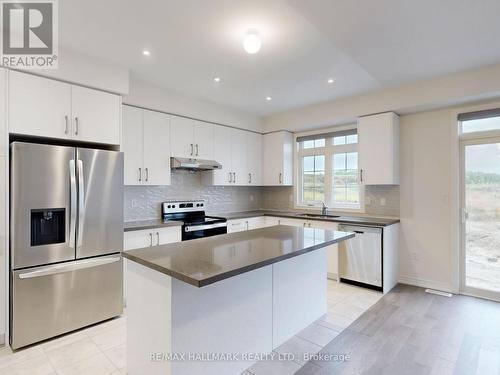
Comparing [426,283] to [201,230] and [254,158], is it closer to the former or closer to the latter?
[201,230]

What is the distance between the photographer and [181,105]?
392cm

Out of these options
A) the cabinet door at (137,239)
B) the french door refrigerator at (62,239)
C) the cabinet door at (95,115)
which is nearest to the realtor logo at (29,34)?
the cabinet door at (95,115)

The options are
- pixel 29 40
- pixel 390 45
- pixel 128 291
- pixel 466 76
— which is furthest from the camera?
pixel 466 76

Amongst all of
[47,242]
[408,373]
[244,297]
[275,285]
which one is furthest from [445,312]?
[47,242]

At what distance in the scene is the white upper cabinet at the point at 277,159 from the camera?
5012 mm

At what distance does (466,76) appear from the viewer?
313 centimetres

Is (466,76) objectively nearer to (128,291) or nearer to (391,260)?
(391,260)

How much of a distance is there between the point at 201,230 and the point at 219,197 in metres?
1.21

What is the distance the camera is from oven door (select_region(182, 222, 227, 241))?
11.7 ft

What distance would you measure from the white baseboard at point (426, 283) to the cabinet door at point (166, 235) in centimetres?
313

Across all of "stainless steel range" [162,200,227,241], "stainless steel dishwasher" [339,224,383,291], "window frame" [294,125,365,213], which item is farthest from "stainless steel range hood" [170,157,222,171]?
"stainless steel dishwasher" [339,224,383,291]

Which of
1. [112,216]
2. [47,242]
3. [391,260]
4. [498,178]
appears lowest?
[391,260]

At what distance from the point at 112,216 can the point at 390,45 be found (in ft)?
10.2

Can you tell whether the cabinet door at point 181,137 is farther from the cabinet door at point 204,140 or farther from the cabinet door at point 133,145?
the cabinet door at point 133,145
